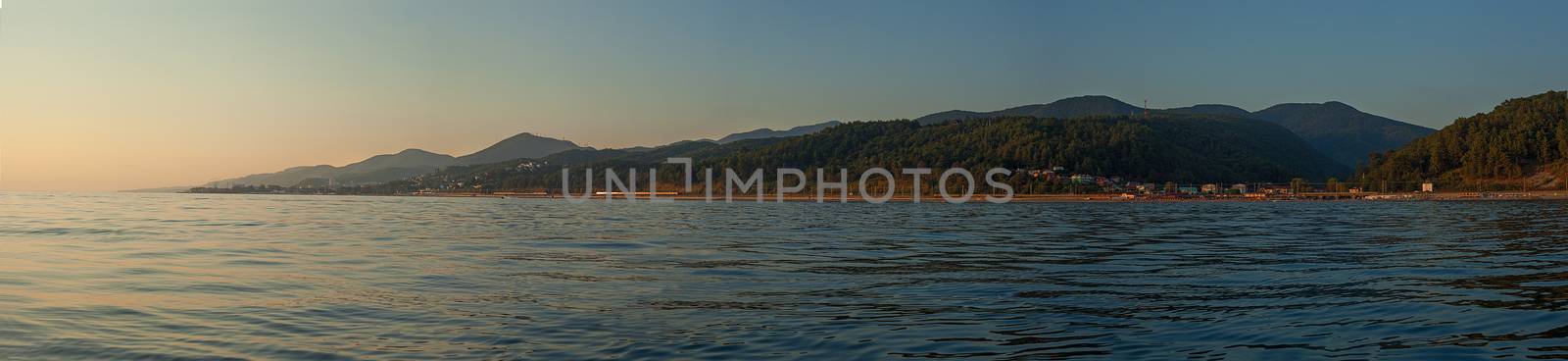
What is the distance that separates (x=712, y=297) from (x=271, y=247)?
22234 millimetres

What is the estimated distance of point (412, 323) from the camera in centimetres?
1502

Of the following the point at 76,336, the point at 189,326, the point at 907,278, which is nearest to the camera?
the point at 76,336

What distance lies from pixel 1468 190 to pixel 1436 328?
221771 millimetres

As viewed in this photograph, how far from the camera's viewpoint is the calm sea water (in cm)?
1287

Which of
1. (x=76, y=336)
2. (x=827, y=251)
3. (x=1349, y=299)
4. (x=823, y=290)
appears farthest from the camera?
(x=827, y=251)

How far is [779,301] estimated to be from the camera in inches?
712

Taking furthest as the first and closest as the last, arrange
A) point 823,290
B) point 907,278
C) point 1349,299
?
point 907,278, point 823,290, point 1349,299

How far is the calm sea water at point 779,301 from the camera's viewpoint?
42.2ft

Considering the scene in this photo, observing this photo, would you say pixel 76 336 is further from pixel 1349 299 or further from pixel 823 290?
pixel 1349 299

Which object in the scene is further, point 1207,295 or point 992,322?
point 1207,295

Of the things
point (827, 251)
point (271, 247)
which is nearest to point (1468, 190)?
point (827, 251)

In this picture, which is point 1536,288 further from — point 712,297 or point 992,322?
point 712,297

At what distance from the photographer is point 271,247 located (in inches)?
1351

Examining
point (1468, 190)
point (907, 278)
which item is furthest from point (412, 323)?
point (1468, 190)
